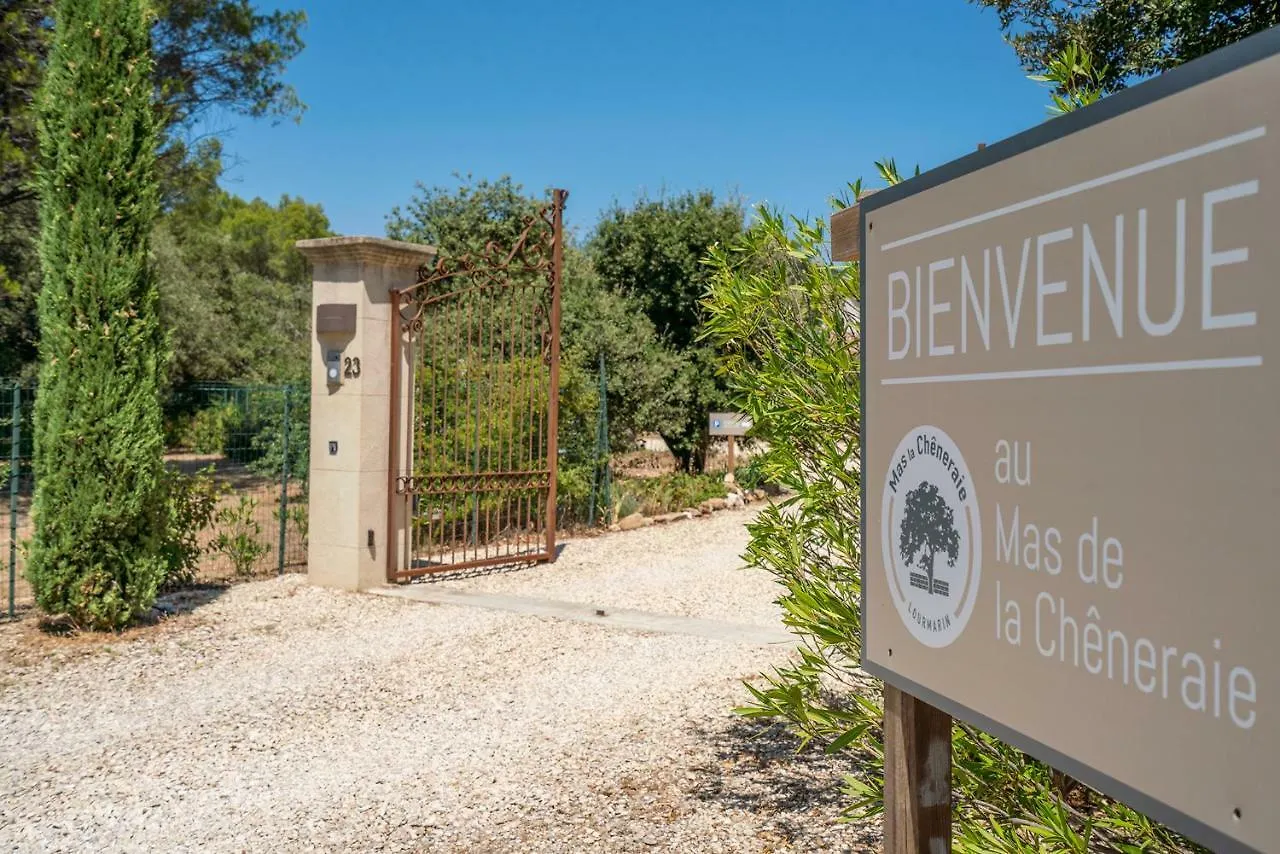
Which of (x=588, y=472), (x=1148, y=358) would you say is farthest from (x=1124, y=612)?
(x=588, y=472)

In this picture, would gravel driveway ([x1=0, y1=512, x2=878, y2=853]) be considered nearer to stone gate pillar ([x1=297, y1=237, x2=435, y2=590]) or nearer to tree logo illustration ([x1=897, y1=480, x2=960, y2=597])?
stone gate pillar ([x1=297, y1=237, x2=435, y2=590])

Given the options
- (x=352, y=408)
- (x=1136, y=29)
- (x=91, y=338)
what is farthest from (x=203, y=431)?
(x=1136, y=29)

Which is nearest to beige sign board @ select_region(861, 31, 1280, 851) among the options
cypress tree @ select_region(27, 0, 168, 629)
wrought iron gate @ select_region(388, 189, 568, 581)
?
cypress tree @ select_region(27, 0, 168, 629)

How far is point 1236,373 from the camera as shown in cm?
127

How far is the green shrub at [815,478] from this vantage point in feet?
9.46

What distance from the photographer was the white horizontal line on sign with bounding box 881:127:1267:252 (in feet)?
4.21

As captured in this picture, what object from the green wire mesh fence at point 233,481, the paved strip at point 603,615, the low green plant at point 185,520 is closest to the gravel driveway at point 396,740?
the paved strip at point 603,615

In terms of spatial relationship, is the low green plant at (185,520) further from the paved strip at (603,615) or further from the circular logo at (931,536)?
the circular logo at (931,536)

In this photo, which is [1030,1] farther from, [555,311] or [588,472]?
[588,472]

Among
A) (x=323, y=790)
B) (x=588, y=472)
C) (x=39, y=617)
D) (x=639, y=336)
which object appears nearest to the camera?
(x=323, y=790)

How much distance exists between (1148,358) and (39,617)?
8446 millimetres

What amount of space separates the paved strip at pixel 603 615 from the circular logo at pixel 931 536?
4744mm

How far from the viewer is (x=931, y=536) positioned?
6.43ft

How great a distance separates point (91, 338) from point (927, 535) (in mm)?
7033
